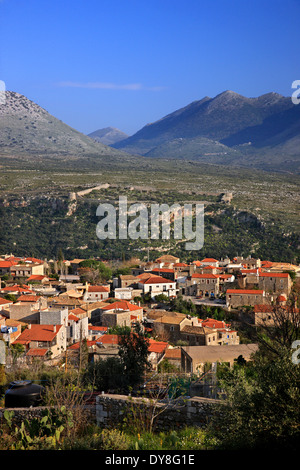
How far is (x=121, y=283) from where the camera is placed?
30703 mm

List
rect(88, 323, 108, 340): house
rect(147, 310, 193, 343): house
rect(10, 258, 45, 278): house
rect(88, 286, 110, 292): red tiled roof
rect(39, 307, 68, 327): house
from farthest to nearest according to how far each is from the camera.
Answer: rect(10, 258, 45, 278): house
rect(88, 286, 110, 292): red tiled roof
rect(147, 310, 193, 343): house
rect(88, 323, 108, 340): house
rect(39, 307, 68, 327): house

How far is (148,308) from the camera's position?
27156mm

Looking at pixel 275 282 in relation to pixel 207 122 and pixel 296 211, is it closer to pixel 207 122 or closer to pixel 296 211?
pixel 296 211

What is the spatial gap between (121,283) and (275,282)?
7.77 meters

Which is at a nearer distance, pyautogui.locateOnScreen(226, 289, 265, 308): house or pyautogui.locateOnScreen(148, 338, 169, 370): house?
pyautogui.locateOnScreen(148, 338, 169, 370): house

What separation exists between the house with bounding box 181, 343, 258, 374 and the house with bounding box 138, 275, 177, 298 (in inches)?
514

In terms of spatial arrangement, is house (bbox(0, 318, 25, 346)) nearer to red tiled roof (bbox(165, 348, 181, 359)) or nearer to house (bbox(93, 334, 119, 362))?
house (bbox(93, 334, 119, 362))

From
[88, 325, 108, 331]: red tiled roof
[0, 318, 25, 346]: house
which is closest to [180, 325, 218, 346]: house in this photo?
[88, 325, 108, 331]: red tiled roof

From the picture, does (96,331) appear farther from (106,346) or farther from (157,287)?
(157,287)

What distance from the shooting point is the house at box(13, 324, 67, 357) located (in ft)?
57.1

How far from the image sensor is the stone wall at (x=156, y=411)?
22.7 feet

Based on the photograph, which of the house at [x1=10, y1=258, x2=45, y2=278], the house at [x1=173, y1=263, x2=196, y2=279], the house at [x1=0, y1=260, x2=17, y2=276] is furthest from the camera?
the house at [x1=0, y1=260, x2=17, y2=276]

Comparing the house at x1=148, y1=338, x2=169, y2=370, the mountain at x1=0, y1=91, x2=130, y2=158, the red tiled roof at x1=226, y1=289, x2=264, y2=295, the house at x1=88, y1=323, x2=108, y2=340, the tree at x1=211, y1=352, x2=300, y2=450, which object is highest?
the mountain at x1=0, y1=91, x2=130, y2=158

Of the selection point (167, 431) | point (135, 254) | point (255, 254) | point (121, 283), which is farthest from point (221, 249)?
point (167, 431)
